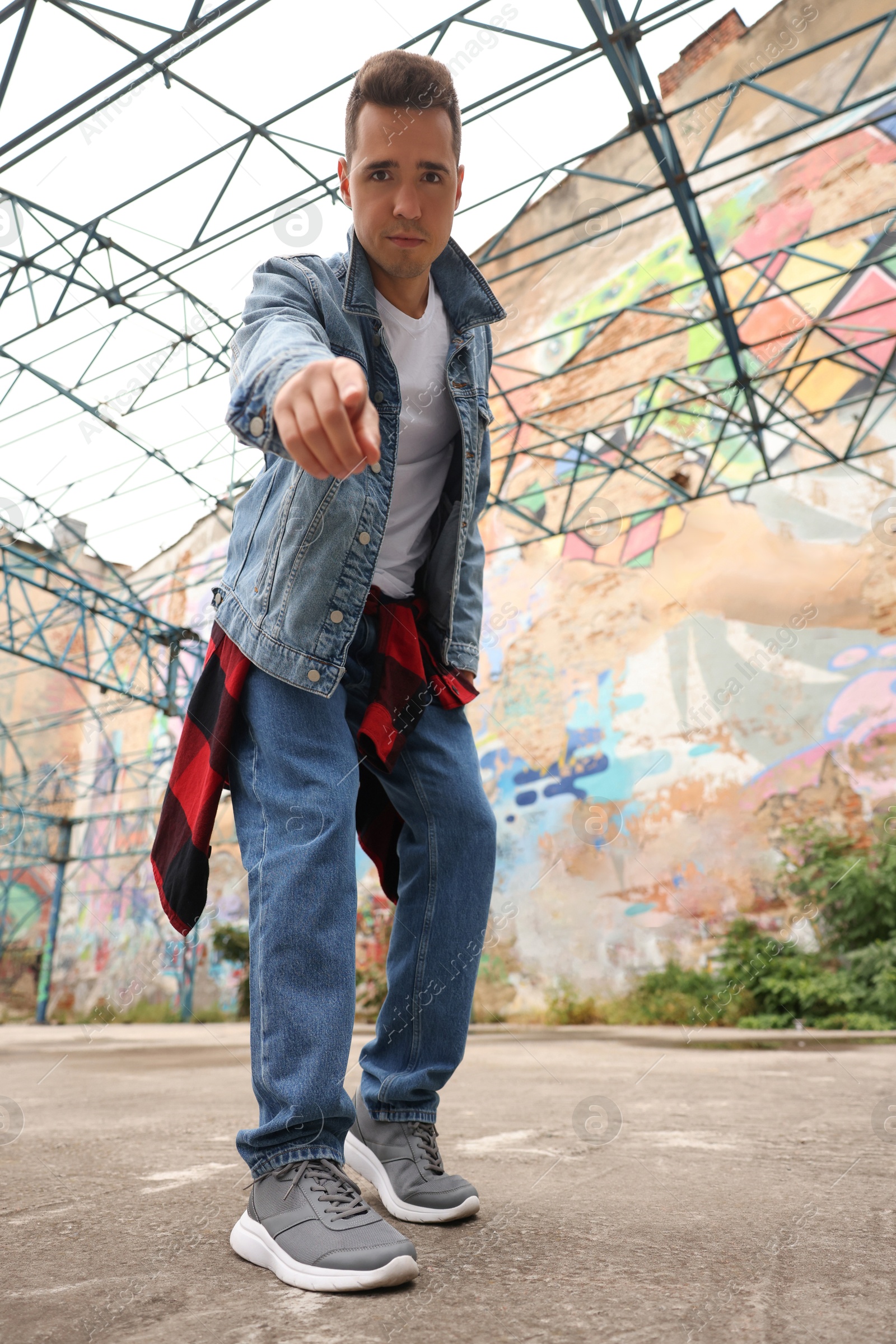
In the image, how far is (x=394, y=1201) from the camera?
3.94 feet

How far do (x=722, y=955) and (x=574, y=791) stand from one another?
7.96 ft

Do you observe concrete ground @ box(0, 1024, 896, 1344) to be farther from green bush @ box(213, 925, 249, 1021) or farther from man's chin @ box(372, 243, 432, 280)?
green bush @ box(213, 925, 249, 1021)

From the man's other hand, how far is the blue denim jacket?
13 centimetres

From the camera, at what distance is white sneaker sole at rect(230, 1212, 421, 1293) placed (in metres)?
0.88

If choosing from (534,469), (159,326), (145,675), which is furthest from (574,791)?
(145,675)

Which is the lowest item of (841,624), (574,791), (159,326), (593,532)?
(574,791)

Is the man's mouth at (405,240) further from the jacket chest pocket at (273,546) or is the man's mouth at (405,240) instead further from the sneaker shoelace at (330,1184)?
the sneaker shoelace at (330,1184)

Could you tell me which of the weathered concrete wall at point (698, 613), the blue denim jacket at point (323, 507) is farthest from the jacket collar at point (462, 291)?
the weathered concrete wall at point (698, 613)

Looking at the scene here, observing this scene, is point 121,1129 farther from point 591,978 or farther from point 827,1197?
point 591,978

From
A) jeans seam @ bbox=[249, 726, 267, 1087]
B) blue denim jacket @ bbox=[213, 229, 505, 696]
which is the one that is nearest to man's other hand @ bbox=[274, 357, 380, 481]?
blue denim jacket @ bbox=[213, 229, 505, 696]

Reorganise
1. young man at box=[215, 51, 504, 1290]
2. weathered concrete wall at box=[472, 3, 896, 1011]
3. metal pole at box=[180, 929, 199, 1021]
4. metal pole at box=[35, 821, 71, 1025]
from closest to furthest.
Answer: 1. young man at box=[215, 51, 504, 1290]
2. weathered concrete wall at box=[472, 3, 896, 1011]
3. metal pole at box=[180, 929, 199, 1021]
4. metal pole at box=[35, 821, 71, 1025]

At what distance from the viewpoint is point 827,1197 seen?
127 cm

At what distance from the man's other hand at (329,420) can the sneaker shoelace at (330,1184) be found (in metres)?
0.76

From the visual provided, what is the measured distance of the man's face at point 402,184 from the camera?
1.21 metres
